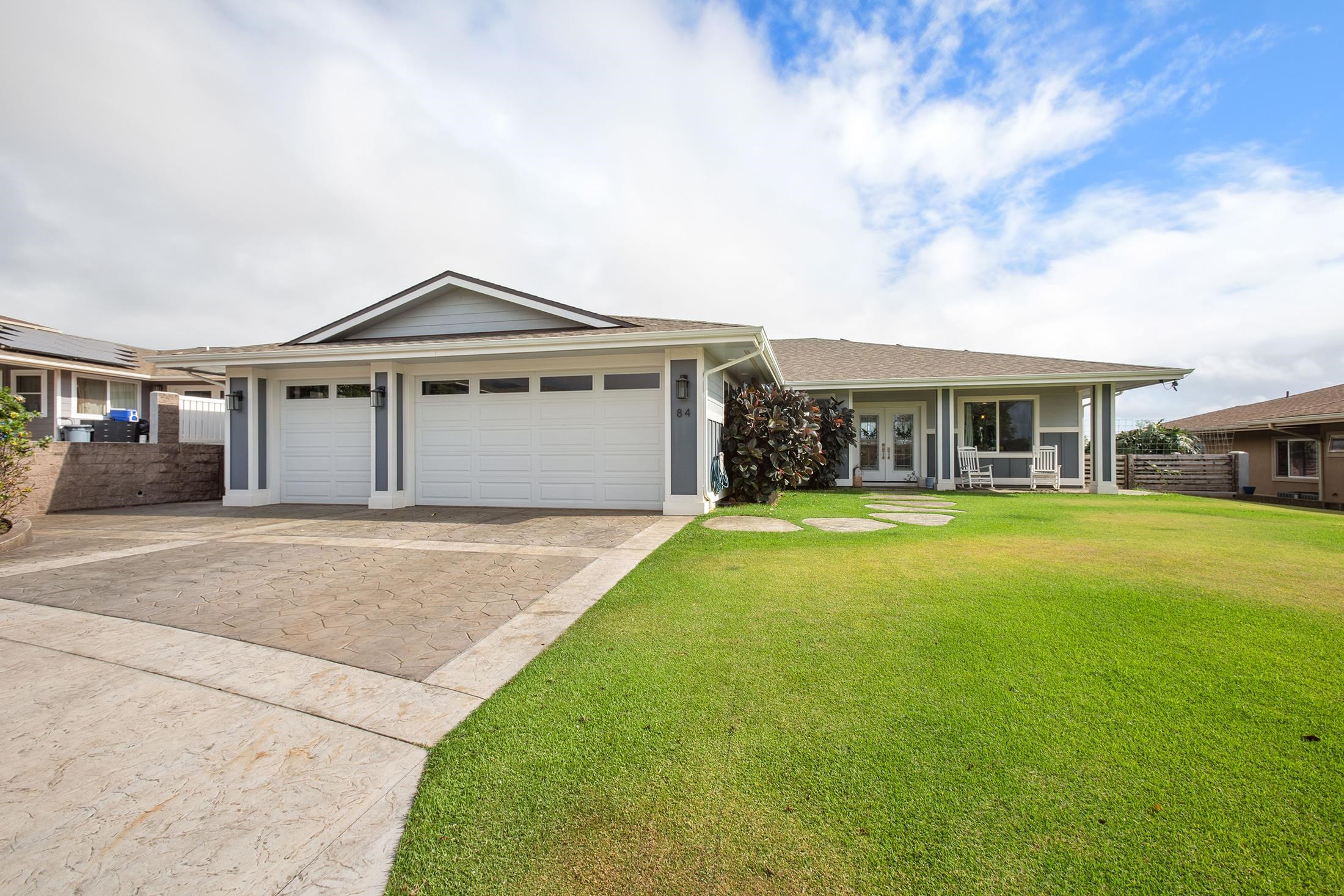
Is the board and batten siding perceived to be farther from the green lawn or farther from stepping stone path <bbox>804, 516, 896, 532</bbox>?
the green lawn

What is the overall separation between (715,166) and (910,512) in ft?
27.1

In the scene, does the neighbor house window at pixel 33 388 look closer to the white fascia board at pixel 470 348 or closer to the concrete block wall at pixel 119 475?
the concrete block wall at pixel 119 475

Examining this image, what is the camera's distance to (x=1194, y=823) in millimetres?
1696

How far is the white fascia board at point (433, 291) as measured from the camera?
9922 mm

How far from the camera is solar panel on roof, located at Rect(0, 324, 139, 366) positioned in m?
13.3

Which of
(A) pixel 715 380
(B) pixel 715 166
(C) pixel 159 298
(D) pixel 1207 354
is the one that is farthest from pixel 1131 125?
(D) pixel 1207 354

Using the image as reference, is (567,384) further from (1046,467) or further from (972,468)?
(1046,467)

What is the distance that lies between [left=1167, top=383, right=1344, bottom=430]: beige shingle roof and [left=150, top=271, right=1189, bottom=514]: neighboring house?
16341 mm

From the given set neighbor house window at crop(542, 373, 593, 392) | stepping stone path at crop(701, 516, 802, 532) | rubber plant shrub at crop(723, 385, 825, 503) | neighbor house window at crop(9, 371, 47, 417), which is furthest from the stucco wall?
neighbor house window at crop(9, 371, 47, 417)

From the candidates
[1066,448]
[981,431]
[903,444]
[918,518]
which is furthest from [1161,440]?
[918,518]

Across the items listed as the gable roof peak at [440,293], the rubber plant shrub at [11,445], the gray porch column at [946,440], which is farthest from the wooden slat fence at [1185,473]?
the rubber plant shrub at [11,445]

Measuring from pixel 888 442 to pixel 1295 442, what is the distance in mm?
13737

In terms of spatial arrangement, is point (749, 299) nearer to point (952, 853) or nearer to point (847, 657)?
point (847, 657)

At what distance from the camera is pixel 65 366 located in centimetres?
1385
